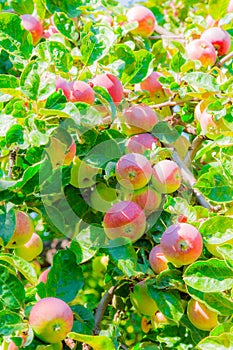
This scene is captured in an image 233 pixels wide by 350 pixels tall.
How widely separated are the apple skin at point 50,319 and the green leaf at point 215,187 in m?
0.39

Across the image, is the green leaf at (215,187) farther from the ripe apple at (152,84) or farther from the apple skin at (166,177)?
the ripe apple at (152,84)

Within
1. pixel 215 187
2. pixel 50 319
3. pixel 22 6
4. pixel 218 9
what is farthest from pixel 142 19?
pixel 50 319

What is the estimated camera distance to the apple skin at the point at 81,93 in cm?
116

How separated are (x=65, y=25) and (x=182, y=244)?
73cm

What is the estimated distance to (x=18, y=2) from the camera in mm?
1717

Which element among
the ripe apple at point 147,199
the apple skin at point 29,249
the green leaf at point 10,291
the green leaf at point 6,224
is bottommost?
the apple skin at point 29,249

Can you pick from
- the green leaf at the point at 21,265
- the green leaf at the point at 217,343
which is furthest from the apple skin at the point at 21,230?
the green leaf at the point at 217,343

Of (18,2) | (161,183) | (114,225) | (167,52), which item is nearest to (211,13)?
(167,52)

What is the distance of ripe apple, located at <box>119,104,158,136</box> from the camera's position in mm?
1335

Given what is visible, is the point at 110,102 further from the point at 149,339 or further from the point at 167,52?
the point at 149,339

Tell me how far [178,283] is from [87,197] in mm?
368

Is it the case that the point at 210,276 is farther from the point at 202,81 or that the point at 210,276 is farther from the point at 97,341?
the point at 202,81

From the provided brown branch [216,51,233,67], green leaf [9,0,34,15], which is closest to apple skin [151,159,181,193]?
brown branch [216,51,233,67]

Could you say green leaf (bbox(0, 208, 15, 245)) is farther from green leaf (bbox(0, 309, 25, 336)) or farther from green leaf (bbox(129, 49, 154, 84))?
green leaf (bbox(129, 49, 154, 84))
